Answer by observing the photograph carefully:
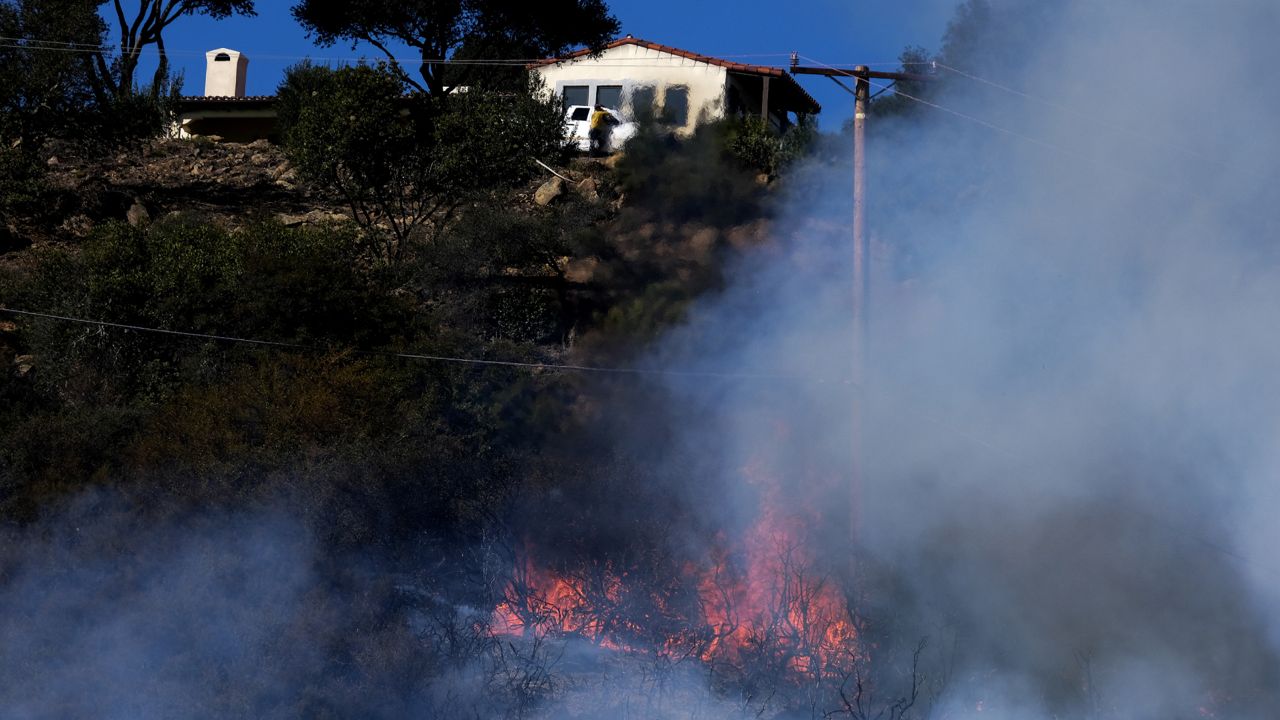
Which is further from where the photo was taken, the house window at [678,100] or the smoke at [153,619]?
the house window at [678,100]

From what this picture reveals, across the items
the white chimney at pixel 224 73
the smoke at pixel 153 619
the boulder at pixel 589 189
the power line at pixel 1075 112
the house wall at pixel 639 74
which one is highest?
the white chimney at pixel 224 73

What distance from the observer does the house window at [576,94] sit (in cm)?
2914

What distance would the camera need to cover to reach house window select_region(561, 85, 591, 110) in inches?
1147

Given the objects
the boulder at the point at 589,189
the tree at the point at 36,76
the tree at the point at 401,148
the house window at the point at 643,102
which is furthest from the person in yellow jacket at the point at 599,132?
the tree at the point at 36,76

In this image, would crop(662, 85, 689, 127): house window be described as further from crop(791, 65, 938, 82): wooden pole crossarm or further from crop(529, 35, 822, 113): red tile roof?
crop(791, 65, 938, 82): wooden pole crossarm

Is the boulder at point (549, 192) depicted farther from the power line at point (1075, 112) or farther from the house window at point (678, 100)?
the power line at point (1075, 112)

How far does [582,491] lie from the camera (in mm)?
14430

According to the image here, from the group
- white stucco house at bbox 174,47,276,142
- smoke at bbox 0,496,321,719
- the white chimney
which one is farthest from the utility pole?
the white chimney

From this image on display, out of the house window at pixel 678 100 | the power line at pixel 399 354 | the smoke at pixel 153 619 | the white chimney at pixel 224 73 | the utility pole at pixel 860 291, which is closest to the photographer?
the smoke at pixel 153 619

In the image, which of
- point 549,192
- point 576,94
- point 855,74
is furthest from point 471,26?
point 855,74

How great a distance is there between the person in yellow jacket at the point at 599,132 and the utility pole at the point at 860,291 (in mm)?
14310

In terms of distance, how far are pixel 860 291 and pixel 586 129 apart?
16.1 metres

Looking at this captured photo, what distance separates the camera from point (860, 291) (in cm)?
1221

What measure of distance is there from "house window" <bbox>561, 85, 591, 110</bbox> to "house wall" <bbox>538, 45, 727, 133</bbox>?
0.24ft
